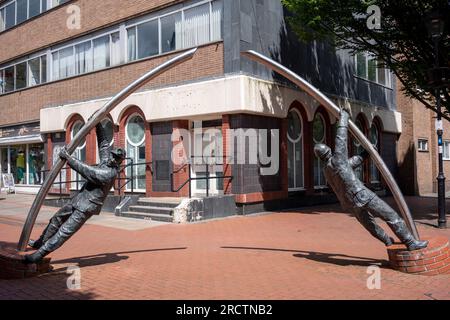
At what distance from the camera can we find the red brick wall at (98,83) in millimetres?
15156

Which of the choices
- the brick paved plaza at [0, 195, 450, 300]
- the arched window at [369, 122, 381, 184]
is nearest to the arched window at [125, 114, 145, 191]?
the brick paved plaza at [0, 195, 450, 300]

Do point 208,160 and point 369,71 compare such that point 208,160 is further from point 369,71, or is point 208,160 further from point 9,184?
point 9,184

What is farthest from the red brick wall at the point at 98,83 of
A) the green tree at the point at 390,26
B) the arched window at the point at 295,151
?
the arched window at the point at 295,151

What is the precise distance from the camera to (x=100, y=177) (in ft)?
23.2

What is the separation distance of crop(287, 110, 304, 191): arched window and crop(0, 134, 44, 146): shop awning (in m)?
11.5

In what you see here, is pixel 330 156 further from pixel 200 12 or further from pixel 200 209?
pixel 200 12

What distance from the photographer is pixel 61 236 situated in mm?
6953

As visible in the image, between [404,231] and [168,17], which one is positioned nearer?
[404,231]

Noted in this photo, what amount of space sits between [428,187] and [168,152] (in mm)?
15367

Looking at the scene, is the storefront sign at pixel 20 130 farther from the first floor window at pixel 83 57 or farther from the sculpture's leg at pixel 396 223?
the sculpture's leg at pixel 396 223

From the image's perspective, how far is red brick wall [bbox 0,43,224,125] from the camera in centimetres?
1516

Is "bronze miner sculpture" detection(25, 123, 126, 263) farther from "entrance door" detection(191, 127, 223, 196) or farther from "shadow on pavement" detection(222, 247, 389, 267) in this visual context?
"entrance door" detection(191, 127, 223, 196)

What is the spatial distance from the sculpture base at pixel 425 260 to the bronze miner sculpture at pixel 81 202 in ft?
14.1
